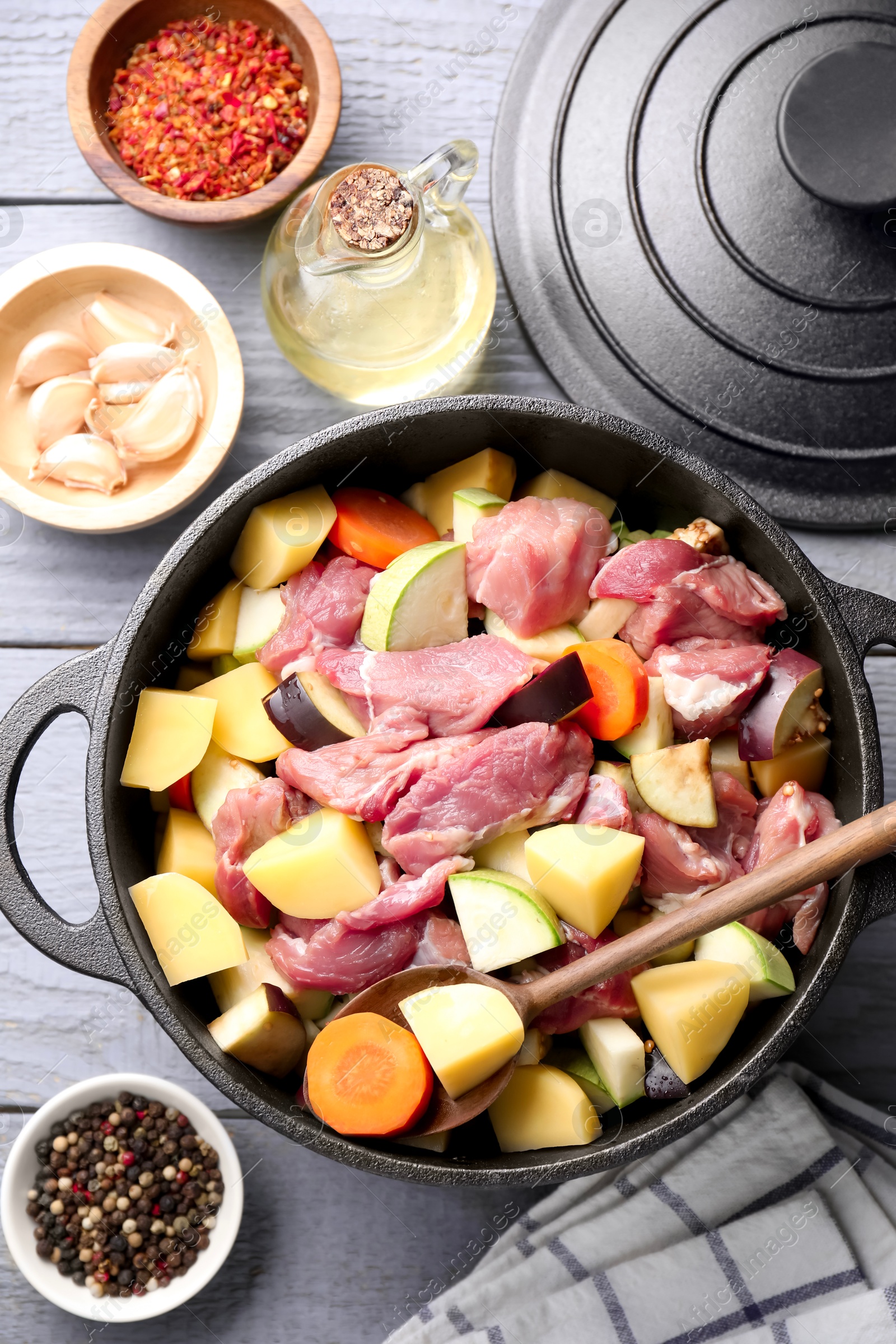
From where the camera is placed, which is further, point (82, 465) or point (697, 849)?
point (82, 465)

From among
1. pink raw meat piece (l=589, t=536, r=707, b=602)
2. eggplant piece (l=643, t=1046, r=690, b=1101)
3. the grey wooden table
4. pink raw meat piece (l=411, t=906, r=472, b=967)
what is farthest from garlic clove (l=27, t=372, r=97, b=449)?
eggplant piece (l=643, t=1046, r=690, b=1101)

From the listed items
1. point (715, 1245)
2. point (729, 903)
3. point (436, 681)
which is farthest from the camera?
point (715, 1245)

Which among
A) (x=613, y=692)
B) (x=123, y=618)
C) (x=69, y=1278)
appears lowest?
(x=69, y=1278)

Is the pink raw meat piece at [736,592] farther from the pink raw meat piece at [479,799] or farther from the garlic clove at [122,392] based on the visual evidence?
the garlic clove at [122,392]

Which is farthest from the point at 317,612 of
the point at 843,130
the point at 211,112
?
the point at 843,130

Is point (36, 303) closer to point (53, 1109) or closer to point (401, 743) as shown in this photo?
point (401, 743)

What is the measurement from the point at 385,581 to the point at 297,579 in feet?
0.62

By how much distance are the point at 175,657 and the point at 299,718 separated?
0.29m

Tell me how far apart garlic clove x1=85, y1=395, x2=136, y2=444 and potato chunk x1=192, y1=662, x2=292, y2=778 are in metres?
0.60

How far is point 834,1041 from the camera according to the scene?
2133 mm

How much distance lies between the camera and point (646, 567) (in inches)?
69.0

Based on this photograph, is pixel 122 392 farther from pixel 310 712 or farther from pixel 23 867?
pixel 23 867

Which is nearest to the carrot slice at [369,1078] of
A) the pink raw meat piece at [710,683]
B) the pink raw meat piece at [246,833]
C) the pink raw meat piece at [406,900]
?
the pink raw meat piece at [406,900]

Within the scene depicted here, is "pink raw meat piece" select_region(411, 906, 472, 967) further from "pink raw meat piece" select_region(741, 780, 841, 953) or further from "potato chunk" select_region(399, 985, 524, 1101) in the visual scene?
"pink raw meat piece" select_region(741, 780, 841, 953)
